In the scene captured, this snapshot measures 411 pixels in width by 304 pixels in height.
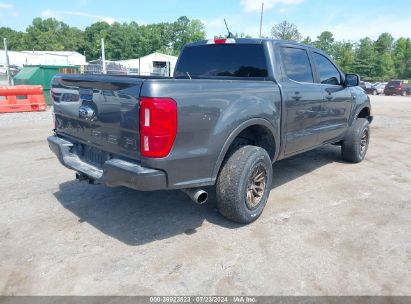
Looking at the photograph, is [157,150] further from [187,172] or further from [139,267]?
[139,267]

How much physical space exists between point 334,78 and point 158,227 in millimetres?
3605

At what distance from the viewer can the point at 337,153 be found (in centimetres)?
707

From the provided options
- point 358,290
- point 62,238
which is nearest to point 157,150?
point 62,238

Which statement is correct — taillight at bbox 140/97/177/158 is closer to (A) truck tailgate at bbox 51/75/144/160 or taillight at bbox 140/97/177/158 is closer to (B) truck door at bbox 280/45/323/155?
(A) truck tailgate at bbox 51/75/144/160

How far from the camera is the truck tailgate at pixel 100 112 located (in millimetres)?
2922

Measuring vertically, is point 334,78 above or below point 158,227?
above

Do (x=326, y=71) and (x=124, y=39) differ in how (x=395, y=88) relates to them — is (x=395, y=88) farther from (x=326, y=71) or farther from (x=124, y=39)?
(x=124, y=39)

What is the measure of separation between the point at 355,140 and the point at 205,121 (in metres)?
3.87

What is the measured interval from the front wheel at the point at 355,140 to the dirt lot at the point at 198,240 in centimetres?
78

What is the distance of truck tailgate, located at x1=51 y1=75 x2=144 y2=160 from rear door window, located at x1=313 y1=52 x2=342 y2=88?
9.90ft

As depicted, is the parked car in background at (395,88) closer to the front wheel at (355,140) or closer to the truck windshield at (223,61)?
the front wheel at (355,140)

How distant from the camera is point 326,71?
5.23 meters

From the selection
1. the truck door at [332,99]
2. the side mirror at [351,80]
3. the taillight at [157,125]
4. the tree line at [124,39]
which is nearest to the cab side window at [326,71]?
the truck door at [332,99]

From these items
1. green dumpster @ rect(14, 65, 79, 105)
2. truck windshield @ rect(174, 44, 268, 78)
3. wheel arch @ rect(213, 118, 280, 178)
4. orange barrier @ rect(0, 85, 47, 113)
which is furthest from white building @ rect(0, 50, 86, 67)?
wheel arch @ rect(213, 118, 280, 178)
